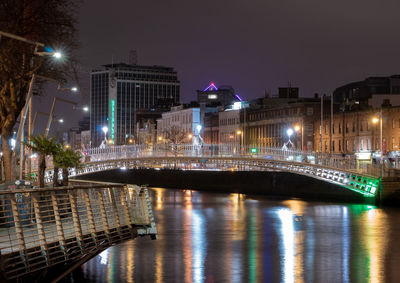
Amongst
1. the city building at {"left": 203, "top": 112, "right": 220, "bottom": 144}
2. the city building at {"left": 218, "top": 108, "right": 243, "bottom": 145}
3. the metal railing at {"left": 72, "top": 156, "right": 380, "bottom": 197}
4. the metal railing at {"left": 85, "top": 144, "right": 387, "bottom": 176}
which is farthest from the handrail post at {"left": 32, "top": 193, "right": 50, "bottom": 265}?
the city building at {"left": 203, "top": 112, "right": 220, "bottom": 144}

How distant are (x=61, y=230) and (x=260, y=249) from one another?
1688 centimetres

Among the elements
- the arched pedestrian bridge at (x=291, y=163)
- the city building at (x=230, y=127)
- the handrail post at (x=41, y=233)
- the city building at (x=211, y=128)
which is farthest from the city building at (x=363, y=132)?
the handrail post at (x=41, y=233)

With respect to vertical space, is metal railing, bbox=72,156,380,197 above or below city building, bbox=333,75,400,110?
below

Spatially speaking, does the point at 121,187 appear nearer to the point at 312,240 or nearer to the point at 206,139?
the point at 312,240

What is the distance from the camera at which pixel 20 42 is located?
33.7 m

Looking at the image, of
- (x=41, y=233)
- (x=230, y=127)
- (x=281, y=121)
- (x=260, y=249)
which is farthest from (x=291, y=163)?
(x=230, y=127)

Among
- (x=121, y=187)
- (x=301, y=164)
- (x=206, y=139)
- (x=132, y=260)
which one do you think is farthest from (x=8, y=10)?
(x=206, y=139)

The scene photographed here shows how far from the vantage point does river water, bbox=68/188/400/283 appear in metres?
26.1

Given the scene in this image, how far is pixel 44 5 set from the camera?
3366cm

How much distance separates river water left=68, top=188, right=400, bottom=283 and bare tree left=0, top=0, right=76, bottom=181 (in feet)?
21.8

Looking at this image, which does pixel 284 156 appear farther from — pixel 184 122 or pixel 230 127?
pixel 184 122

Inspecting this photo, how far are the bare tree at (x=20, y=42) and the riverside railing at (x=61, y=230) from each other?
10.0 m

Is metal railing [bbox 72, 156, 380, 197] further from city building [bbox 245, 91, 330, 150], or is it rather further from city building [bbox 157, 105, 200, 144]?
city building [bbox 157, 105, 200, 144]

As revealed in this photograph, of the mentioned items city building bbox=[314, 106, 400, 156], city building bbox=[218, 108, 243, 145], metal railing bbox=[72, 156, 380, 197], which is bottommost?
metal railing bbox=[72, 156, 380, 197]
